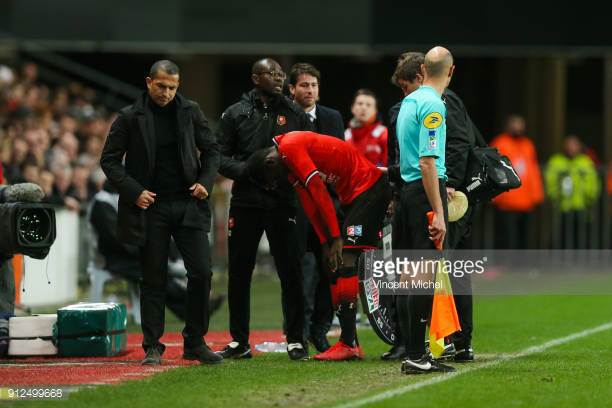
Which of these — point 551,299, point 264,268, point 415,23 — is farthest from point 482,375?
point 415,23

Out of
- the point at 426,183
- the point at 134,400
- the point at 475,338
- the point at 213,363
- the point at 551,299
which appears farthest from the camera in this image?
the point at 551,299

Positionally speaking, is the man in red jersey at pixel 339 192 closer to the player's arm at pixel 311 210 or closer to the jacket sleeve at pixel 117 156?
the player's arm at pixel 311 210

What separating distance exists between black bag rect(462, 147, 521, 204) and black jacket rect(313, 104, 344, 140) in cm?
151

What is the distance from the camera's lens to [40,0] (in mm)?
23828

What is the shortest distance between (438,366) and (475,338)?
10.1ft

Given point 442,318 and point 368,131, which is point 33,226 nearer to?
point 368,131

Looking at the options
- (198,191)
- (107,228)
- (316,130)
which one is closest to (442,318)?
(198,191)

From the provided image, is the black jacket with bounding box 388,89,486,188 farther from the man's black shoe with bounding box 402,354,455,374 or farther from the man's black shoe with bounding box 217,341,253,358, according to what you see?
the man's black shoe with bounding box 217,341,253,358

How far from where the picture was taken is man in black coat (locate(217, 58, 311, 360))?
11.1 metres

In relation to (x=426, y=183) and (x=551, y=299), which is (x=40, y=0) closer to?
(x=551, y=299)

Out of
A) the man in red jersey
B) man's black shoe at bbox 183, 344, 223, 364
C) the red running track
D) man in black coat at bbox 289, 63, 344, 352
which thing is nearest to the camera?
the red running track

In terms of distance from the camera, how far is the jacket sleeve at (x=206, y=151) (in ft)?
35.4

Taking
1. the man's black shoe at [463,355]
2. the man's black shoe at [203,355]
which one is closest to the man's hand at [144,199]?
the man's black shoe at [203,355]

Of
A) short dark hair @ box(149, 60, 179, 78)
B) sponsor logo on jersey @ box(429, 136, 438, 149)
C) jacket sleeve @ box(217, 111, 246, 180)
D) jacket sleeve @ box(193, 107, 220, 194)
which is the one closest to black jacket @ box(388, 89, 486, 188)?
sponsor logo on jersey @ box(429, 136, 438, 149)
